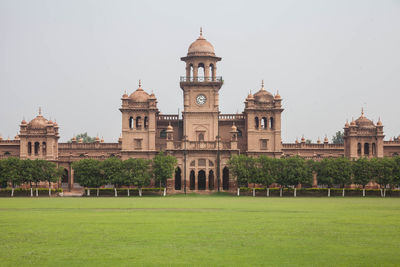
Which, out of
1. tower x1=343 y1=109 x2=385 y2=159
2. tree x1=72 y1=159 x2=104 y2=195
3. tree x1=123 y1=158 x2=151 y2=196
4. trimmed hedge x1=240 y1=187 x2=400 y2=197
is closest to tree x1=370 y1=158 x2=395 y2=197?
trimmed hedge x1=240 y1=187 x2=400 y2=197

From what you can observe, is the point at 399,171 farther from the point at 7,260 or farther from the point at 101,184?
the point at 7,260

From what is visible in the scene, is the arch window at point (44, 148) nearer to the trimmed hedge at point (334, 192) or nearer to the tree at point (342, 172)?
the trimmed hedge at point (334, 192)

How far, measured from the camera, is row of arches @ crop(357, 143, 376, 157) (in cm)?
9088

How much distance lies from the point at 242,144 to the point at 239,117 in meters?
4.11

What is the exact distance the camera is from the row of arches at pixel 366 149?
298 feet

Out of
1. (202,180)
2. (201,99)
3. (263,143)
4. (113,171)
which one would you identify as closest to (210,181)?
(202,180)

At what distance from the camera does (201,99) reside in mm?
86750

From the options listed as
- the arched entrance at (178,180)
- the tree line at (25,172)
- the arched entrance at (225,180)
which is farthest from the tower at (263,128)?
the tree line at (25,172)

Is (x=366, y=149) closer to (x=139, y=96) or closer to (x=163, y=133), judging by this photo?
(x=163, y=133)

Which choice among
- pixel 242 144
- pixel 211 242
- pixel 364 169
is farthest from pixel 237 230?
pixel 242 144

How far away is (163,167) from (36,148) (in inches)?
976

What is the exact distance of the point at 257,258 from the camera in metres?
19.3

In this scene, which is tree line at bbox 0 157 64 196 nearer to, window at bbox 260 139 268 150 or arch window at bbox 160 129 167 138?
arch window at bbox 160 129 167 138

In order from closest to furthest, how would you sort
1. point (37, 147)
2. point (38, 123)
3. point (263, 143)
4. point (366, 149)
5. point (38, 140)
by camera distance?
point (263, 143) < point (38, 140) < point (38, 123) < point (37, 147) < point (366, 149)
